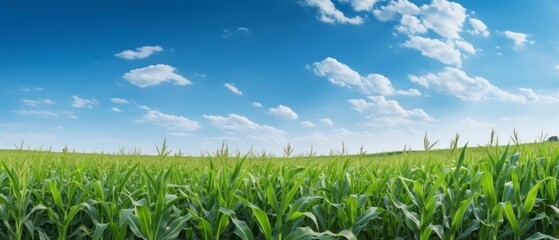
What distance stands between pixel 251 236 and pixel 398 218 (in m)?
1.19

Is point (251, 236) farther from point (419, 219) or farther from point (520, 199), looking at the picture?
point (520, 199)

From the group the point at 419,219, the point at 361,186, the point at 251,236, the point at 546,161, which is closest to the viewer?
the point at 251,236

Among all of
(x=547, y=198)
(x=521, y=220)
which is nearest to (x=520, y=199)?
(x=521, y=220)

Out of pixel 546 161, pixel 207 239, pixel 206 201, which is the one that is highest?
pixel 546 161

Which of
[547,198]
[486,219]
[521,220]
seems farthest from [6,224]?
[547,198]

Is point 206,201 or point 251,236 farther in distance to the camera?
point 206,201

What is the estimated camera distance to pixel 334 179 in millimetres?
4324

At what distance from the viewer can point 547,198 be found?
4.31 m

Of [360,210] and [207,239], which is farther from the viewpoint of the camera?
[360,210]

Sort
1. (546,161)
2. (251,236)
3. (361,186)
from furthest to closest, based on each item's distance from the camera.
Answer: (546,161)
(361,186)
(251,236)

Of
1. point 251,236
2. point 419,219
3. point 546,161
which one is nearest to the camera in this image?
point 251,236

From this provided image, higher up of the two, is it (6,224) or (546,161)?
(546,161)

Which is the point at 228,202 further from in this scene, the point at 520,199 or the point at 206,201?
the point at 520,199

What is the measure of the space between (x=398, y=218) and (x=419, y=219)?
16 cm
